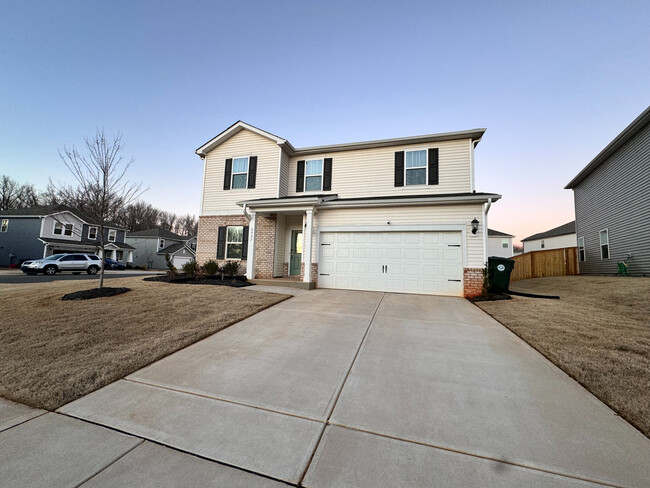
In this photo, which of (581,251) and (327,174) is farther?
(581,251)

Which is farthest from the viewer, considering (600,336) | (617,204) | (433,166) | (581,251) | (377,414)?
(581,251)

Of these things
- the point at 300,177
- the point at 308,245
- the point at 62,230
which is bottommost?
the point at 308,245

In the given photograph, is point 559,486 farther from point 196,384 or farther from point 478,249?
point 478,249

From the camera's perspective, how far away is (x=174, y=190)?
1920cm

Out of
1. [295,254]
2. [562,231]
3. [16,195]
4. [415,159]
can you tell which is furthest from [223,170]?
[16,195]

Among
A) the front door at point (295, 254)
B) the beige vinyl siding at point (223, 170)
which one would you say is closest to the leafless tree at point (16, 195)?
the beige vinyl siding at point (223, 170)

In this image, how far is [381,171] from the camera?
10.6 m

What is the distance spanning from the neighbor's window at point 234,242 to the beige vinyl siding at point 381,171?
2.95 metres

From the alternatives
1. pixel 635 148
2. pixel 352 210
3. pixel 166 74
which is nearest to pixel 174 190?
pixel 166 74

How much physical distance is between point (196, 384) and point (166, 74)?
13684mm

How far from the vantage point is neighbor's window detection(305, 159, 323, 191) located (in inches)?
443

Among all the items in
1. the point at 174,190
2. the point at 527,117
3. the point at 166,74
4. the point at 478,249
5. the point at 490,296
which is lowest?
the point at 490,296

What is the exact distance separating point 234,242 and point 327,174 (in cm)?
520

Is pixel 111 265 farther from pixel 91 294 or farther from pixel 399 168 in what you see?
pixel 399 168
